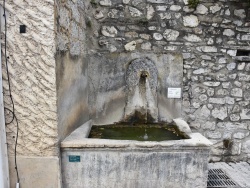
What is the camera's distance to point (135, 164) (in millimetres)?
2461

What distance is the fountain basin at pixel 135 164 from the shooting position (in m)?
2.41

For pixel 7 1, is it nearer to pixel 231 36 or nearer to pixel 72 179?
pixel 72 179

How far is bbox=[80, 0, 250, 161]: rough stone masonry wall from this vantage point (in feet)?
11.1

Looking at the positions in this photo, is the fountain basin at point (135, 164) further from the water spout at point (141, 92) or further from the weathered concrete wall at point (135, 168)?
the water spout at point (141, 92)

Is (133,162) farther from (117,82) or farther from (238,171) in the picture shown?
(238,171)

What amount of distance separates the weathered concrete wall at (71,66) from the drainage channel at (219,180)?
1876mm

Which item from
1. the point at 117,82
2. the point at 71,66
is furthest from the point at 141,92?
the point at 71,66

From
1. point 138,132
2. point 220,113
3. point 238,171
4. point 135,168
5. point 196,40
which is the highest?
point 196,40

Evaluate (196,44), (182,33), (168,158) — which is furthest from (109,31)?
A: (168,158)

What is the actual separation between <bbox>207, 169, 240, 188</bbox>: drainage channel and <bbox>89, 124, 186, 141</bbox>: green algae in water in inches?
30.0

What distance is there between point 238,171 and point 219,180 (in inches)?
19.7

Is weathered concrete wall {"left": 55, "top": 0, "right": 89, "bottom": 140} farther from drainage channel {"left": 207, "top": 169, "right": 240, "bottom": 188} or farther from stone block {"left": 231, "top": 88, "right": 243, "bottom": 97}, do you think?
stone block {"left": 231, "top": 88, "right": 243, "bottom": 97}

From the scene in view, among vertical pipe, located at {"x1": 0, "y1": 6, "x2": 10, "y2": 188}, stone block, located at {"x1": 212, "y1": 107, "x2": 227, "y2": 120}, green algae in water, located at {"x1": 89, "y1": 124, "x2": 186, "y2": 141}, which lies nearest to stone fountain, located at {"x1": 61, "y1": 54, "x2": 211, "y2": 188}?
green algae in water, located at {"x1": 89, "y1": 124, "x2": 186, "y2": 141}

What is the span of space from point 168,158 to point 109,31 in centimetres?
197
